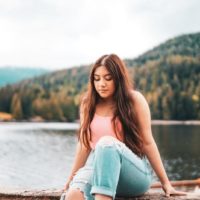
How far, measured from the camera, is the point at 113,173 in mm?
2951

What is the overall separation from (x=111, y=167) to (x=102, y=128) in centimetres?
51

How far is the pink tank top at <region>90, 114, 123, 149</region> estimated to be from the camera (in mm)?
3383

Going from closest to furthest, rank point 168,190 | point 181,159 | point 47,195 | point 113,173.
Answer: point 113,173, point 168,190, point 47,195, point 181,159

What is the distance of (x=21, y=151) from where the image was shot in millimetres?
46188

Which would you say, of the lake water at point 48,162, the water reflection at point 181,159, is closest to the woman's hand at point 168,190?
the lake water at point 48,162

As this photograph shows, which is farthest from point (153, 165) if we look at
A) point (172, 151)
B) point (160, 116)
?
point (160, 116)

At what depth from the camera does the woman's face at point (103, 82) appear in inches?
134

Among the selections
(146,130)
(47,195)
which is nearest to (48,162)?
(47,195)

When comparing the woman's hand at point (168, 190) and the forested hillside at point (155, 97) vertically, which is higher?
the woman's hand at point (168, 190)

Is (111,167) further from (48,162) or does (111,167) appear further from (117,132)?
(48,162)

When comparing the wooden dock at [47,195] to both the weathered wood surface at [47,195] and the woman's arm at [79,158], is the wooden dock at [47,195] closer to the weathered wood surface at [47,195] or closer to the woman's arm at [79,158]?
the weathered wood surface at [47,195]

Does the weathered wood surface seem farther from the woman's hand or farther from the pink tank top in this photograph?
the pink tank top

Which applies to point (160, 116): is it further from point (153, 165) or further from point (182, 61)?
point (153, 165)

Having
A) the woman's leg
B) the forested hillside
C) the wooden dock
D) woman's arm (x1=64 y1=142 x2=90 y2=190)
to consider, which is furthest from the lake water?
the forested hillside
